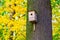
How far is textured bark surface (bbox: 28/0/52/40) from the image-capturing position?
3248mm

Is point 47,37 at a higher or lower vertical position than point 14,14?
lower

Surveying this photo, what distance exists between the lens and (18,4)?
508cm

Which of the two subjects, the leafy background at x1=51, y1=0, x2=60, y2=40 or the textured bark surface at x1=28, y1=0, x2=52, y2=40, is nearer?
the textured bark surface at x1=28, y1=0, x2=52, y2=40

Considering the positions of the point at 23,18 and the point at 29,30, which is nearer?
the point at 29,30

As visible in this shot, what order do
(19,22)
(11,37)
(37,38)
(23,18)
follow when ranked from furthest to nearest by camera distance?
(11,37) → (23,18) → (19,22) → (37,38)

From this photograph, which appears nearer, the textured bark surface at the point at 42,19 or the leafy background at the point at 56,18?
the textured bark surface at the point at 42,19

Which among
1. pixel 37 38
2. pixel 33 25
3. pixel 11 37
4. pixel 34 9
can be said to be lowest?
pixel 11 37

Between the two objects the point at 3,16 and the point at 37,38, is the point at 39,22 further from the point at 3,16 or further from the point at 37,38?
the point at 3,16

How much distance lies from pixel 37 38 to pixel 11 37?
2890mm

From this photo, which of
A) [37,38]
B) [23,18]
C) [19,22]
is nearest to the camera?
[37,38]

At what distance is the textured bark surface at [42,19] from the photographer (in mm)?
3248

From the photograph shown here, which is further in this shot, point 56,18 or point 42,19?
point 56,18

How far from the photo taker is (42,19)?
3.33 meters

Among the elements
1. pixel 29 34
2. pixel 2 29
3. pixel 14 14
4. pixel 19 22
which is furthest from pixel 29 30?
pixel 2 29
